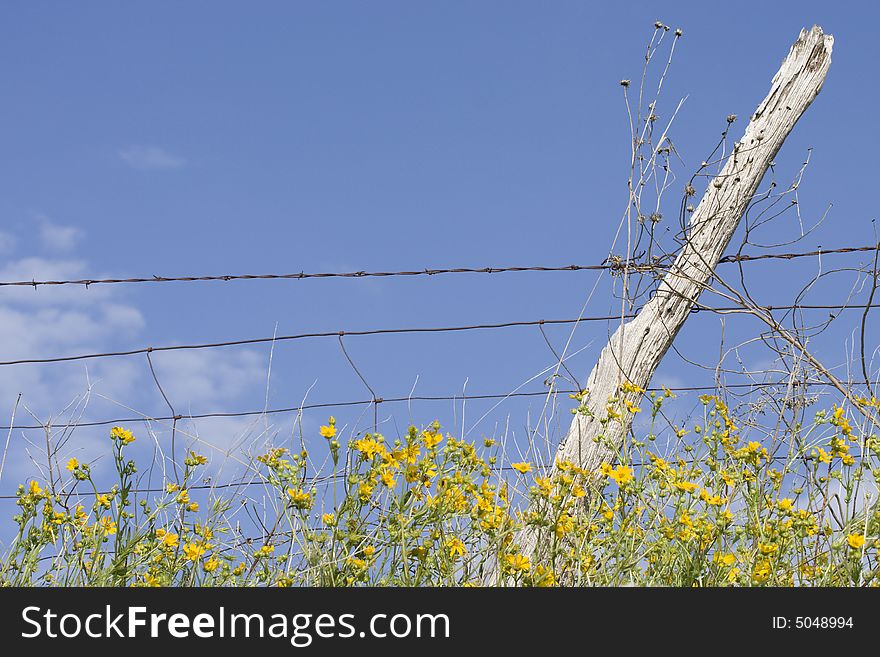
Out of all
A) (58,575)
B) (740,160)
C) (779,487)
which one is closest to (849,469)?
(779,487)

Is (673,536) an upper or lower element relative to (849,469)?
lower

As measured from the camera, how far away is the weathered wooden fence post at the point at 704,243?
3.16 meters

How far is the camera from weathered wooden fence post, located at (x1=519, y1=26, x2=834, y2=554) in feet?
10.4

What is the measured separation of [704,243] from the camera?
10.7 feet

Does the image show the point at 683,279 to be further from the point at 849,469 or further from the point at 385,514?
the point at 385,514

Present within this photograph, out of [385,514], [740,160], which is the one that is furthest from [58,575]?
[740,160]

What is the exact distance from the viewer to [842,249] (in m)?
3.30

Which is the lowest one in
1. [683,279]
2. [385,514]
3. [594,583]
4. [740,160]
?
[594,583]

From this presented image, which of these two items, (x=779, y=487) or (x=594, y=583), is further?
(x=779, y=487)
